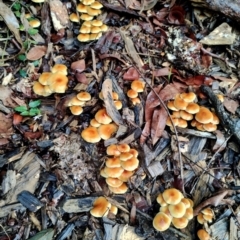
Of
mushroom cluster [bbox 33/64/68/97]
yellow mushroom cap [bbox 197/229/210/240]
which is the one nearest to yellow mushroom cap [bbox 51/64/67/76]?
mushroom cluster [bbox 33/64/68/97]

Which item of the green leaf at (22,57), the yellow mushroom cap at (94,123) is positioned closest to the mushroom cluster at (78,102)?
the yellow mushroom cap at (94,123)

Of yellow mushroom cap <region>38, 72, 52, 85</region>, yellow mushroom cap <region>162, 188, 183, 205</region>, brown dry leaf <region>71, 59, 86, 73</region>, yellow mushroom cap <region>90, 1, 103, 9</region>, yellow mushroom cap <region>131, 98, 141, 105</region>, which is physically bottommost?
yellow mushroom cap <region>162, 188, 183, 205</region>

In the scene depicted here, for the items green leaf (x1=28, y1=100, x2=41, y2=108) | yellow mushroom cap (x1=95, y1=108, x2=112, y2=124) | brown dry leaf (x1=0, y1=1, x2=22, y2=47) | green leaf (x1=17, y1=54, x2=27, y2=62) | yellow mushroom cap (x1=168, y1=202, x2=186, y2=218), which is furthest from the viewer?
brown dry leaf (x1=0, y1=1, x2=22, y2=47)

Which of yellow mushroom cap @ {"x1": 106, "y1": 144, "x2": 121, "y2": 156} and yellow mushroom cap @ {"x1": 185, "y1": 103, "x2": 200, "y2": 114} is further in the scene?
yellow mushroom cap @ {"x1": 185, "y1": 103, "x2": 200, "y2": 114}

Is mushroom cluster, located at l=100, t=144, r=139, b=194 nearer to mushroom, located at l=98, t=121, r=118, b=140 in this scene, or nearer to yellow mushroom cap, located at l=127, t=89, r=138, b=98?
mushroom, located at l=98, t=121, r=118, b=140

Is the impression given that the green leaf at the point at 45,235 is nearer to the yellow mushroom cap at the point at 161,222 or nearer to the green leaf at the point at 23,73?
the yellow mushroom cap at the point at 161,222

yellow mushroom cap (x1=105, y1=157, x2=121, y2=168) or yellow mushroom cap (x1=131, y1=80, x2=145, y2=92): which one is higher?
yellow mushroom cap (x1=131, y1=80, x2=145, y2=92)

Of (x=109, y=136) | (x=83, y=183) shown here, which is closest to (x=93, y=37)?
(x=109, y=136)

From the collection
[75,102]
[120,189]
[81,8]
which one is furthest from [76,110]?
[81,8]

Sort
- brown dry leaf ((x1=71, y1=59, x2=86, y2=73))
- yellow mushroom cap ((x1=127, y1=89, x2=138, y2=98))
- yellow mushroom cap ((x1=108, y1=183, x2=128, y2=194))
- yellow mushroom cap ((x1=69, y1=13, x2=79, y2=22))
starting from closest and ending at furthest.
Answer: yellow mushroom cap ((x1=108, y1=183, x2=128, y2=194)) < yellow mushroom cap ((x1=127, y1=89, x2=138, y2=98)) < brown dry leaf ((x1=71, y1=59, x2=86, y2=73)) < yellow mushroom cap ((x1=69, y1=13, x2=79, y2=22))
